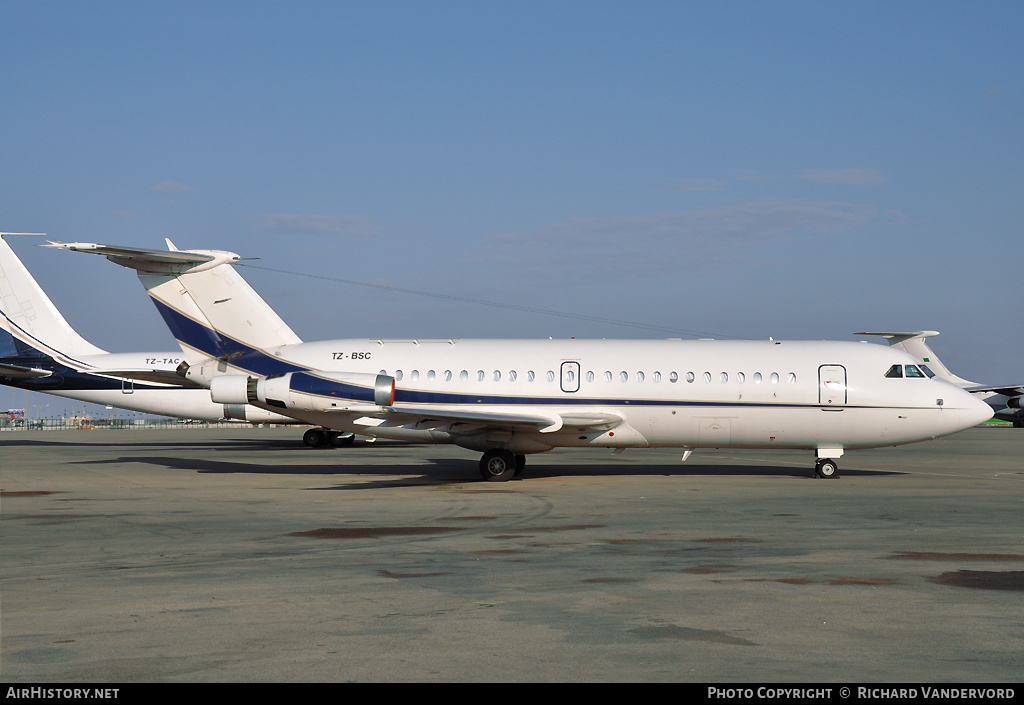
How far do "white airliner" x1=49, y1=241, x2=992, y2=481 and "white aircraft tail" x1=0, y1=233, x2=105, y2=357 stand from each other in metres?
20.5

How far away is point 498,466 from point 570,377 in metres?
3.07

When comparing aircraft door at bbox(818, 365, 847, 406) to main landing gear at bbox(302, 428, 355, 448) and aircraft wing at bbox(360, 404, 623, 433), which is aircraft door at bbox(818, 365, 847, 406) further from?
main landing gear at bbox(302, 428, 355, 448)

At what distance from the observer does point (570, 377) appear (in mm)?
24266

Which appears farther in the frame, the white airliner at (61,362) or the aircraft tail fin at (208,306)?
the white airliner at (61,362)

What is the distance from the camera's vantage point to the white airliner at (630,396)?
77.1 feet

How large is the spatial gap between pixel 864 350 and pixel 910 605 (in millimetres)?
16919

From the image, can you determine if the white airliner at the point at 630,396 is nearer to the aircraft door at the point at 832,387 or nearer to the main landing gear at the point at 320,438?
the aircraft door at the point at 832,387

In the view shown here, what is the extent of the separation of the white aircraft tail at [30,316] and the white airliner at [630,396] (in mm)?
20526

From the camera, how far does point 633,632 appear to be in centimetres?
779

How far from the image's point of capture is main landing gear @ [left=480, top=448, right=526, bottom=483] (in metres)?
23.5

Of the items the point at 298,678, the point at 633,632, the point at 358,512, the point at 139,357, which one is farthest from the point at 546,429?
the point at 139,357

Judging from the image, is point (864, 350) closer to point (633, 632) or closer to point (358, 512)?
point (358, 512)

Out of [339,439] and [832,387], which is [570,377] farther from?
[339,439]

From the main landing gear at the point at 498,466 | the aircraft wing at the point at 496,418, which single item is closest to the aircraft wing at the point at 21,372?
the aircraft wing at the point at 496,418
